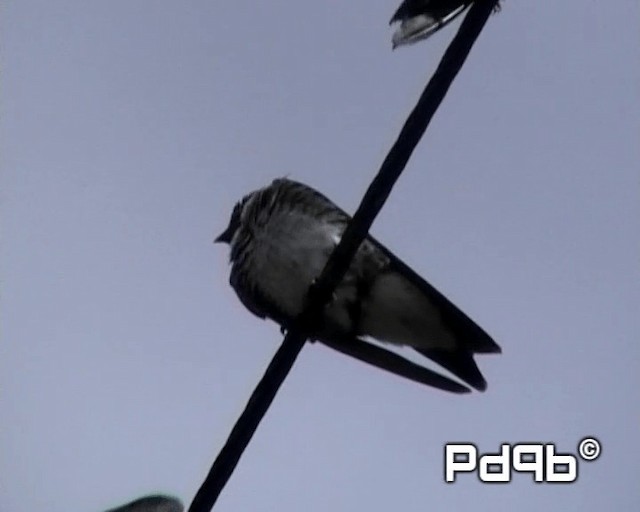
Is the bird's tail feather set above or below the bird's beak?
below

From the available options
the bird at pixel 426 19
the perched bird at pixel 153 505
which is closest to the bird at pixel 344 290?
the bird at pixel 426 19

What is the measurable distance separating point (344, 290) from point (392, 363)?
358mm

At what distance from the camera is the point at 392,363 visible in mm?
2484

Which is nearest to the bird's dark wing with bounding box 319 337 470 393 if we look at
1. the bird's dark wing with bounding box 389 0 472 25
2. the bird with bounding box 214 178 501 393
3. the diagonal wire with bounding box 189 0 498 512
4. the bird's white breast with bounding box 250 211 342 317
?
the bird with bounding box 214 178 501 393

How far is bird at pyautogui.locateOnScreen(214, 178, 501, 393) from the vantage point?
97.4 inches

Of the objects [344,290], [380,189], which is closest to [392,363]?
[344,290]

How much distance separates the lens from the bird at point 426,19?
2.63 m

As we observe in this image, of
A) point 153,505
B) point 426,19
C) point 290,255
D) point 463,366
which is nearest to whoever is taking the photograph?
point 153,505

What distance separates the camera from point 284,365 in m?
1.70

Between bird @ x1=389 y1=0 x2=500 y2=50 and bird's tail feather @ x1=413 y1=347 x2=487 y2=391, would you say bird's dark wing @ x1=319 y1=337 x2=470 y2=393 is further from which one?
bird @ x1=389 y1=0 x2=500 y2=50

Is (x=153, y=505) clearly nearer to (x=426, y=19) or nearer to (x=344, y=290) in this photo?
(x=344, y=290)

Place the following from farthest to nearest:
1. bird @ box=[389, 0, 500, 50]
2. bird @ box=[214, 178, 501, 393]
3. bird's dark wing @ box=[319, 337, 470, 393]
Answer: bird @ box=[389, 0, 500, 50] < bird @ box=[214, 178, 501, 393] < bird's dark wing @ box=[319, 337, 470, 393]

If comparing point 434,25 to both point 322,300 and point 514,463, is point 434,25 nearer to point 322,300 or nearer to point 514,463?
point 322,300

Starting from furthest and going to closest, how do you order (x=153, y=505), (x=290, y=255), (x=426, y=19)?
(x=290, y=255), (x=426, y=19), (x=153, y=505)
